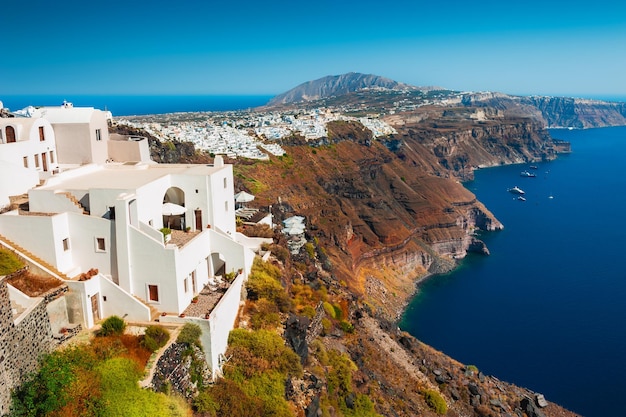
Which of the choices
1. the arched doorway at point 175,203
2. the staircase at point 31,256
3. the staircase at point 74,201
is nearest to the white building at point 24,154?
the staircase at point 31,256

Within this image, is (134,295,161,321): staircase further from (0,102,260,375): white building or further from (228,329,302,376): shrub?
(228,329,302,376): shrub

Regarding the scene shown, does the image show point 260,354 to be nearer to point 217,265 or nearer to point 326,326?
point 217,265

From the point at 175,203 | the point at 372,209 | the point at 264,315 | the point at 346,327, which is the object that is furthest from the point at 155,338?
the point at 372,209

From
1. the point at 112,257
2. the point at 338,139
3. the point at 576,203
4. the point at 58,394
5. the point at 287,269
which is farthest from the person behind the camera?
the point at 576,203

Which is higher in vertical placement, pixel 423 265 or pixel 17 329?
pixel 17 329

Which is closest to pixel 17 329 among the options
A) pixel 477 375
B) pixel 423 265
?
pixel 477 375

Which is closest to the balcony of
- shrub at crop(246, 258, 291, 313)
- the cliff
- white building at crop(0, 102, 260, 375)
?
white building at crop(0, 102, 260, 375)

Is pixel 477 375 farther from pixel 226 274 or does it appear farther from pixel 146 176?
pixel 146 176

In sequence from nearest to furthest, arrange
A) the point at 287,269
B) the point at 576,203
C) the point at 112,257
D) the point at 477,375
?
the point at 112,257 → the point at 287,269 → the point at 477,375 → the point at 576,203
